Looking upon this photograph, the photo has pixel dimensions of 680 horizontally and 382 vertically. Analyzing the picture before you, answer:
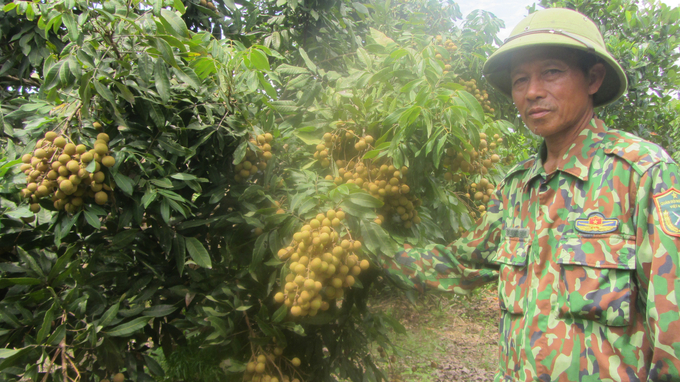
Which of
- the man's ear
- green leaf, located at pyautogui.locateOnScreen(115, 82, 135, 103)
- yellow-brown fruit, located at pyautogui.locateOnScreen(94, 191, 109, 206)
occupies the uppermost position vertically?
the man's ear

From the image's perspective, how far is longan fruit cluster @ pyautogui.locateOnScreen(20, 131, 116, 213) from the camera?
1312 mm

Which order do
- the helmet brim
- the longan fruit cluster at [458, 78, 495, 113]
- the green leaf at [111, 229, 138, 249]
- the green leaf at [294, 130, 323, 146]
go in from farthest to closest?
the longan fruit cluster at [458, 78, 495, 113]
the green leaf at [294, 130, 323, 146]
the green leaf at [111, 229, 138, 249]
the helmet brim

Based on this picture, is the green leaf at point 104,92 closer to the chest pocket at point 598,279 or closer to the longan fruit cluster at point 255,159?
the longan fruit cluster at point 255,159

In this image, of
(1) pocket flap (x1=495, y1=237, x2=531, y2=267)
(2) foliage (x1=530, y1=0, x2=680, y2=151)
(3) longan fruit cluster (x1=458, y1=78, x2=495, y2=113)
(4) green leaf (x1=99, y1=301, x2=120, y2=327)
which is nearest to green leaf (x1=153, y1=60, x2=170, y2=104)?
(4) green leaf (x1=99, y1=301, x2=120, y2=327)

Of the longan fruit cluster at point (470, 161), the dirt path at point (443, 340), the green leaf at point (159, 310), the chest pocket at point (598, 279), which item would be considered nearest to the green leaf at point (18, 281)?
the green leaf at point (159, 310)

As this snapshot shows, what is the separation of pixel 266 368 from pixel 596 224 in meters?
1.27

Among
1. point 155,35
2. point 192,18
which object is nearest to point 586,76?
point 155,35

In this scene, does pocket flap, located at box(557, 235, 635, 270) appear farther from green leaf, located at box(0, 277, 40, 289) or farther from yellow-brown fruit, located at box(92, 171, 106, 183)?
green leaf, located at box(0, 277, 40, 289)

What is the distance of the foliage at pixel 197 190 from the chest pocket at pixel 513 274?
38 cm

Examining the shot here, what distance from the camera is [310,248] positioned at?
53.1 inches

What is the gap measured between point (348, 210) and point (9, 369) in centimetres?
114

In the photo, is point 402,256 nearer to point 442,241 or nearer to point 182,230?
point 182,230

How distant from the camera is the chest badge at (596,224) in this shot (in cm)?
108

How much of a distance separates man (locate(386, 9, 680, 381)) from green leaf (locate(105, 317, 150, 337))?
1226mm
